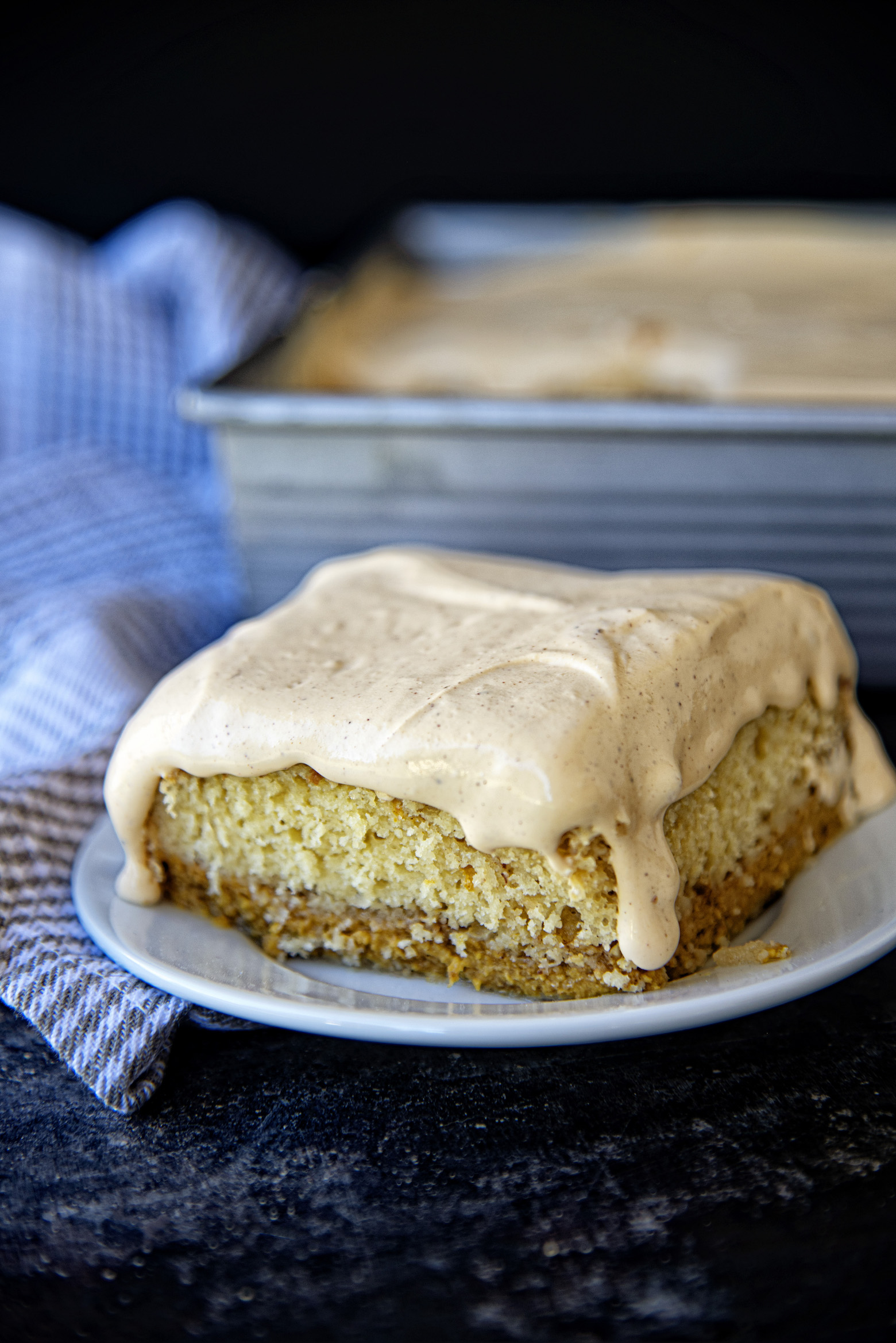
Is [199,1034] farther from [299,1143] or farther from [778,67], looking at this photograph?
[778,67]

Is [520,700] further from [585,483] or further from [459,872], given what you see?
[585,483]

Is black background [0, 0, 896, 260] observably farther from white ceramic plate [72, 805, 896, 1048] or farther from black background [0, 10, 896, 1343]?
white ceramic plate [72, 805, 896, 1048]

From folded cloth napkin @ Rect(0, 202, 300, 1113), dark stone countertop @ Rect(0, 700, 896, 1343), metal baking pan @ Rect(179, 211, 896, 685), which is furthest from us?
metal baking pan @ Rect(179, 211, 896, 685)

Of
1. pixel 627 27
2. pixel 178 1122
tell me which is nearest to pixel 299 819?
pixel 178 1122

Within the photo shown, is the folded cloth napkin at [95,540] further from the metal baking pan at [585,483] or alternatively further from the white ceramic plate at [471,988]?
the metal baking pan at [585,483]

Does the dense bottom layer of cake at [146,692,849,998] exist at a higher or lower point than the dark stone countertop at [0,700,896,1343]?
higher

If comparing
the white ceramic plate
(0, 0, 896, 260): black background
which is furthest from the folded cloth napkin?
(0, 0, 896, 260): black background

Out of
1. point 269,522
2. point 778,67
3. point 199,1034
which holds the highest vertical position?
point 778,67
